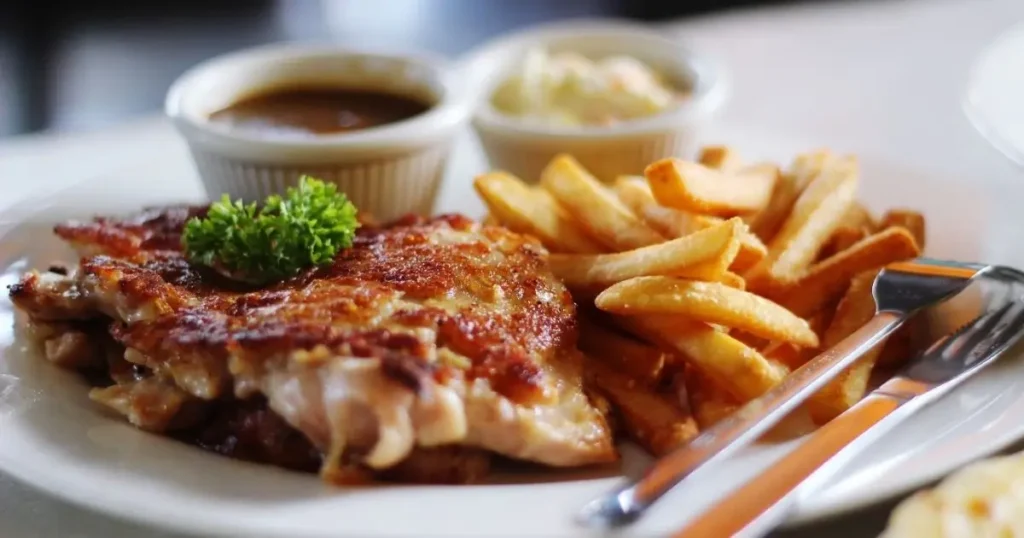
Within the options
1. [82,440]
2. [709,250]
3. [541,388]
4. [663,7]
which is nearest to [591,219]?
[709,250]

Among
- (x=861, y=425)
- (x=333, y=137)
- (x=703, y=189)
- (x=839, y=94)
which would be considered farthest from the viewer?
(x=839, y=94)

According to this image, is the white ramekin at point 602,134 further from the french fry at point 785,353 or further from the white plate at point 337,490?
the white plate at point 337,490

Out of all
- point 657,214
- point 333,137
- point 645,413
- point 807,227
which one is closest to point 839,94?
point 807,227

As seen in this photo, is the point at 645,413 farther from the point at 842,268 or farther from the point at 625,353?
the point at 842,268

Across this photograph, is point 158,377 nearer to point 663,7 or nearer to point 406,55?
point 406,55

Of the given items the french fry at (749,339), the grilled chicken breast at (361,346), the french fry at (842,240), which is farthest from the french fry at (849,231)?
the grilled chicken breast at (361,346)

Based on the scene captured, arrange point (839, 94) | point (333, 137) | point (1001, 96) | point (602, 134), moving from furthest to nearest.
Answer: point (839, 94)
point (602, 134)
point (333, 137)
point (1001, 96)

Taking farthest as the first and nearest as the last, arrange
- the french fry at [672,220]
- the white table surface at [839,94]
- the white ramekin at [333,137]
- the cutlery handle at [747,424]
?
1. the white table surface at [839,94]
2. the white ramekin at [333,137]
3. the french fry at [672,220]
4. the cutlery handle at [747,424]
